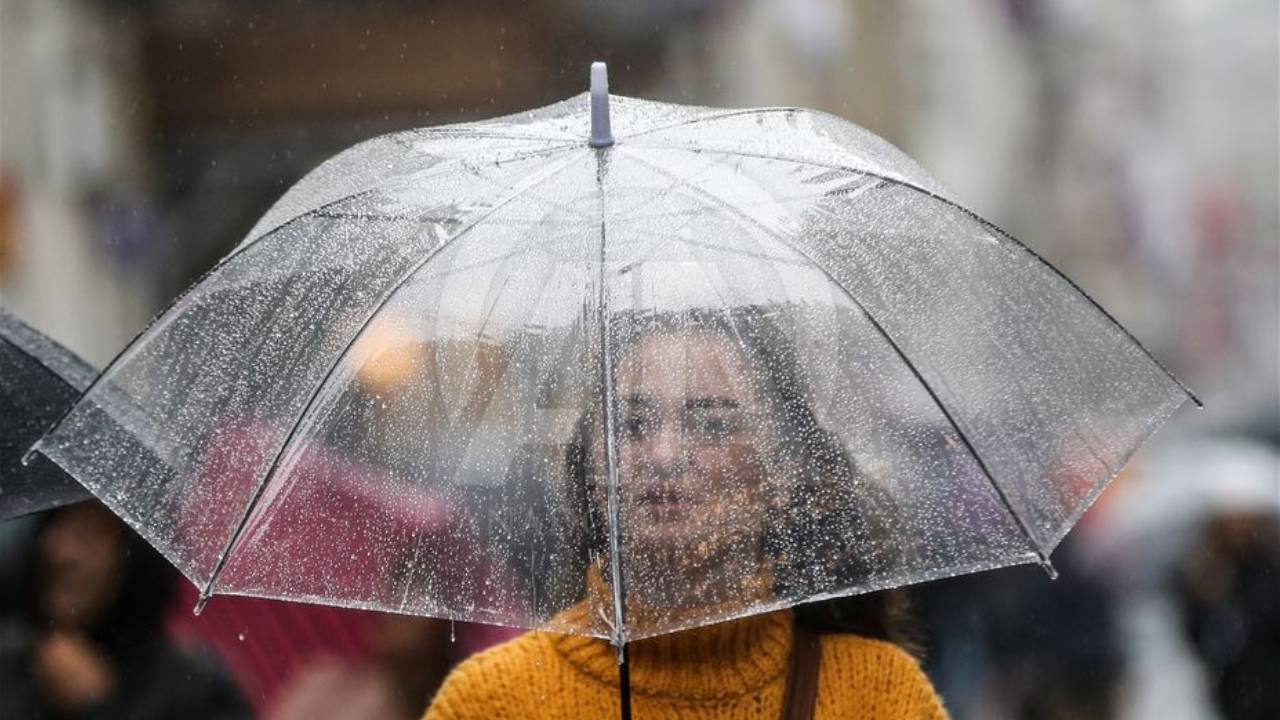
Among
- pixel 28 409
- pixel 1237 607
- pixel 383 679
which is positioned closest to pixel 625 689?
pixel 28 409

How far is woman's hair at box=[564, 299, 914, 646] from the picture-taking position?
7.95 ft

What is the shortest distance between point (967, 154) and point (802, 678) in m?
3.19

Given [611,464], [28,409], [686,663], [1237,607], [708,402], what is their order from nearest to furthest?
[611,464] → [708,402] → [686,663] → [28,409] → [1237,607]

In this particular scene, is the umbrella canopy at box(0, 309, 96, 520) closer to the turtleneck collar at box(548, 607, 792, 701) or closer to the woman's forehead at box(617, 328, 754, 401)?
the turtleneck collar at box(548, 607, 792, 701)

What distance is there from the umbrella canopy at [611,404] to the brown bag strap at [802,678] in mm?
→ 411

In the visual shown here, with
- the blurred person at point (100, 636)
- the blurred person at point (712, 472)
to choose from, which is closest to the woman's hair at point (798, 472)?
the blurred person at point (712, 472)

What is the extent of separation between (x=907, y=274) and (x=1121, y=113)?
3.48 meters

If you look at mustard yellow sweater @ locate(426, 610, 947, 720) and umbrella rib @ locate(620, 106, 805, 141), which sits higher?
umbrella rib @ locate(620, 106, 805, 141)

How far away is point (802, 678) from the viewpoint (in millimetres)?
2809

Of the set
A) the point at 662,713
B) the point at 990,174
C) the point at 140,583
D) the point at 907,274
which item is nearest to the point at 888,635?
the point at 662,713

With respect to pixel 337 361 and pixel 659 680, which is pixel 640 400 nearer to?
pixel 337 361

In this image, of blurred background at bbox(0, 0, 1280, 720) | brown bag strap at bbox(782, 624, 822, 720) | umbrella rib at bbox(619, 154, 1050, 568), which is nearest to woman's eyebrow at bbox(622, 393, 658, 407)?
umbrella rib at bbox(619, 154, 1050, 568)

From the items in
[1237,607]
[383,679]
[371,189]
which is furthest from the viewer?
[1237,607]

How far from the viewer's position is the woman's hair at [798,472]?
2.42 meters
